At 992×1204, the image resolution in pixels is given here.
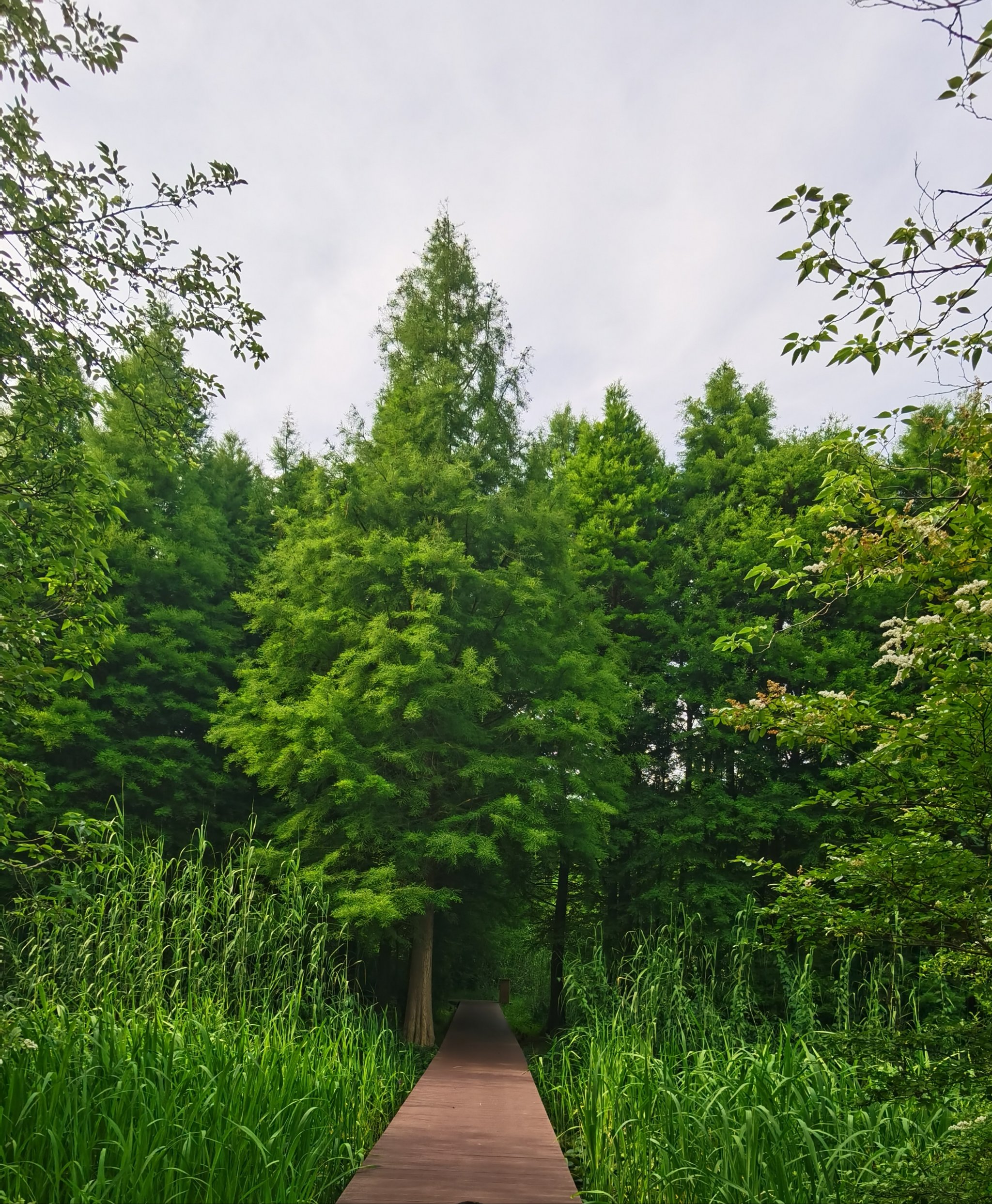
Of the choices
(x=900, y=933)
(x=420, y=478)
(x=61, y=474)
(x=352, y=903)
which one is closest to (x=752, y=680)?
(x=420, y=478)

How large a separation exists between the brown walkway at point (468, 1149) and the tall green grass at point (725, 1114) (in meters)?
0.30

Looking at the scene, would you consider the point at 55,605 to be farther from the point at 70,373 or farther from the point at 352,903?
the point at 352,903

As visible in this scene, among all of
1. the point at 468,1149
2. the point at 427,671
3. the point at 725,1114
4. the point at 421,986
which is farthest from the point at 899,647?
the point at 421,986

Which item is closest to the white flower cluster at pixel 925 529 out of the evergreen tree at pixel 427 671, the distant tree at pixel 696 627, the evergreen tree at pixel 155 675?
the evergreen tree at pixel 427 671

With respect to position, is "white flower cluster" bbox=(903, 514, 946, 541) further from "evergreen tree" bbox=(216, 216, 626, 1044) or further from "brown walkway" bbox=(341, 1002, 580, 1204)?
"evergreen tree" bbox=(216, 216, 626, 1044)

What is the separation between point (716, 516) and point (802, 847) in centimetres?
614

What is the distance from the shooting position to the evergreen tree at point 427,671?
9242 mm

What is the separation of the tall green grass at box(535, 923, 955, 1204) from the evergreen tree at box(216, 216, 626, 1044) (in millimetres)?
2857

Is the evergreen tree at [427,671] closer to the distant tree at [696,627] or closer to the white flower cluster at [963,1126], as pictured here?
the distant tree at [696,627]

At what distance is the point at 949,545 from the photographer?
258 cm

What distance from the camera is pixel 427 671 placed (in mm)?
9109

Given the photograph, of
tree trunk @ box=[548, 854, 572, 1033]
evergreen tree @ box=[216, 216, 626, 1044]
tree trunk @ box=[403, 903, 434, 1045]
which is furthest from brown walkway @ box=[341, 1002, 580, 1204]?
tree trunk @ box=[548, 854, 572, 1033]

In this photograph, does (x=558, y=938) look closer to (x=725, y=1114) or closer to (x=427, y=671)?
(x=427, y=671)

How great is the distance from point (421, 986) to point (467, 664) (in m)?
4.44
